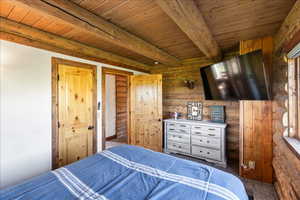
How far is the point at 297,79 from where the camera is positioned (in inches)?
57.7

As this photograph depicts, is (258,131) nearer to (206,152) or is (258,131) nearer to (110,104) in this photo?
(206,152)

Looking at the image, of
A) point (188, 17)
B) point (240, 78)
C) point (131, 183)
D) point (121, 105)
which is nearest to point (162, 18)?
point (188, 17)

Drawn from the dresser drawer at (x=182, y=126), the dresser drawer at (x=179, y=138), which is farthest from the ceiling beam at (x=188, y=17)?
the dresser drawer at (x=179, y=138)

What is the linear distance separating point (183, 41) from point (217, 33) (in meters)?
0.56

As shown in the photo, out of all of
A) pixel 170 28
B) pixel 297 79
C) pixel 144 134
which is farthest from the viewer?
pixel 144 134

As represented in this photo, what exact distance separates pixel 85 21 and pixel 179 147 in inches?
117

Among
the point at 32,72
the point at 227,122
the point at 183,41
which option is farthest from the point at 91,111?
the point at 227,122

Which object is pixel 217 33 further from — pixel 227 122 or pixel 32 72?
pixel 32 72

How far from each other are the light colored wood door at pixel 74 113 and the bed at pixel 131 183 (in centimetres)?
125

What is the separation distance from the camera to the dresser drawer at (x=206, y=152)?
274 cm

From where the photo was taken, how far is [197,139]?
2953 mm

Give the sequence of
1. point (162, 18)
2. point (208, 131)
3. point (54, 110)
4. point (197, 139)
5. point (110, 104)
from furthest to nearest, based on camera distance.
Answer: point (110, 104)
point (197, 139)
point (208, 131)
point (54, 110)
point (162, 18)

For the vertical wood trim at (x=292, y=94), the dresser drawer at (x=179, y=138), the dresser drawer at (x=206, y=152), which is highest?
the vertical wood trim at (x=292, y=94)

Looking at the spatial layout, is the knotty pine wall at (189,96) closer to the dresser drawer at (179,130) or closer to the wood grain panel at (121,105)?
the dresser drawer at (179,130)
